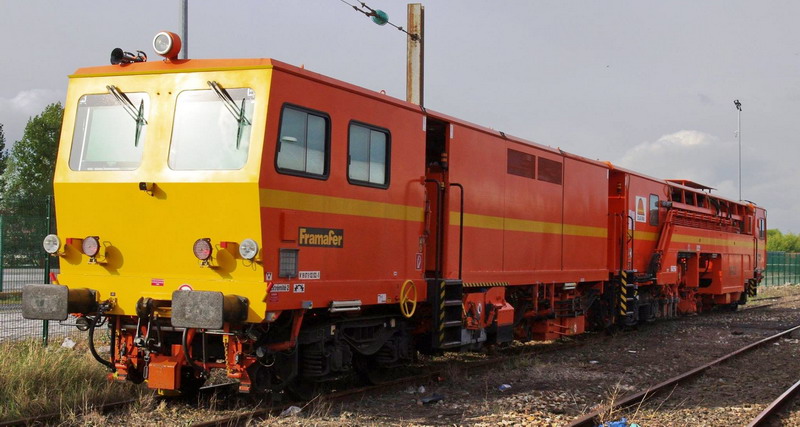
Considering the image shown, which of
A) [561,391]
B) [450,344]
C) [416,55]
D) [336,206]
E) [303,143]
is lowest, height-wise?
[561,391]

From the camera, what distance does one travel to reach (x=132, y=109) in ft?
26.1

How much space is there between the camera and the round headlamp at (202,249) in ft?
23.8

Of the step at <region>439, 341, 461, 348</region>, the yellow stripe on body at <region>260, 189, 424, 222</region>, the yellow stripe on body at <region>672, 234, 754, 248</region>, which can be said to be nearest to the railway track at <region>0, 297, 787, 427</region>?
the step at <region>439, 341, 461, 348</region>

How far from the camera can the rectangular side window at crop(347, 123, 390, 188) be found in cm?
843

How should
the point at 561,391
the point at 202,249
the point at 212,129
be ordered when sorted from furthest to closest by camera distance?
the point at 561,391
the point at 212,129
the point at 202,249

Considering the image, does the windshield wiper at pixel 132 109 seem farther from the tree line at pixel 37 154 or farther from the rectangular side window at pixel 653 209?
the tree line at pixel 37 154

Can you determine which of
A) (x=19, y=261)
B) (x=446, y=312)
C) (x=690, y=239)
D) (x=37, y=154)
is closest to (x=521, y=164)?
(x=446, y=312)

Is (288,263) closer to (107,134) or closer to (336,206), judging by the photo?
(336,206)

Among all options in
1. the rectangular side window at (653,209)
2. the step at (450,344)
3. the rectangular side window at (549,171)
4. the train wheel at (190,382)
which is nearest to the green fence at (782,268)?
the rectangular side window at (653,209)

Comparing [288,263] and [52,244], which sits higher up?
[52,244]

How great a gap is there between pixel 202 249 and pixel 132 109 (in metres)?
1.85

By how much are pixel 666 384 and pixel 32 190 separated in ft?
99.3

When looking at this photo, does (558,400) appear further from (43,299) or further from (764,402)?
(43,299)

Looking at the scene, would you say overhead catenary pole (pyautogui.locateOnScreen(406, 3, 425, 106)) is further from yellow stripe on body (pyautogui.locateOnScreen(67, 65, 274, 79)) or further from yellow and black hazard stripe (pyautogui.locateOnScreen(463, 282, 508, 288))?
yellow stripe on body (pyautogui.locateOnScreen(67, 65, 274, 79))
